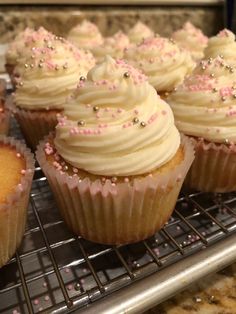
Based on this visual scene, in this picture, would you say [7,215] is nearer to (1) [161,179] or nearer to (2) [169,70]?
(1) [161,179]

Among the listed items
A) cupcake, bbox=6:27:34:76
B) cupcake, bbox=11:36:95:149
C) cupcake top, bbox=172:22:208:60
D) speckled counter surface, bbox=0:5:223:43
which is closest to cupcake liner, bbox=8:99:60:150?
cupcake, bbox=11:36:95:149

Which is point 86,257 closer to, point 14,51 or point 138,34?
point 14,51

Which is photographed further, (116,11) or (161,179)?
(116,11)

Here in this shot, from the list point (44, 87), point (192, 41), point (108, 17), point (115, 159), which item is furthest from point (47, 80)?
point (108, 17)

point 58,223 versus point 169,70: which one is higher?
point 169,70

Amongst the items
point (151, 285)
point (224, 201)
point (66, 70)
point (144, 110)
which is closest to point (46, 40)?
point (66, 70)

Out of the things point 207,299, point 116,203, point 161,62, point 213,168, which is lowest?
point 207,299
